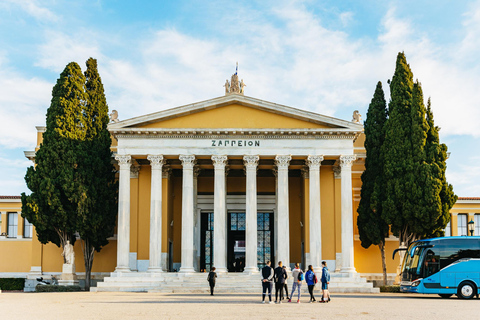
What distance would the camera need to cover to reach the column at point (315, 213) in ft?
105

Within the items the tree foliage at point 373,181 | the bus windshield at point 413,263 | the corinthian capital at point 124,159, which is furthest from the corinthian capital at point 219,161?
the bus windshield at point 413,263

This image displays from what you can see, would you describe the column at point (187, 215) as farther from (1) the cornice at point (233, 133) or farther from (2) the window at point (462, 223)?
(2) the window at point (462, 223)

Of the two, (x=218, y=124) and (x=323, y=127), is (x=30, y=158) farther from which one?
(x=323, y=127)

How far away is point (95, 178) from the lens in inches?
1312

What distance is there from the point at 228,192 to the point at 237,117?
21.8ft

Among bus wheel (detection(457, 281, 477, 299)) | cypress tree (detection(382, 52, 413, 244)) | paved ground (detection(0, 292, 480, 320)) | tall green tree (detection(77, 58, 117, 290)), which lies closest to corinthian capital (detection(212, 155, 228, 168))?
tall green tree (detection(77, 58, 117, 290))

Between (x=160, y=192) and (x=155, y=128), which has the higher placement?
(x=155, y=128)

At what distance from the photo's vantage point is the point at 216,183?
32.6m

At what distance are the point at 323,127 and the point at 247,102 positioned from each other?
465cm

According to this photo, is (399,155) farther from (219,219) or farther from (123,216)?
(123,216)

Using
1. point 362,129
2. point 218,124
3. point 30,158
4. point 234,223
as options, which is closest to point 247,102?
point 218,124

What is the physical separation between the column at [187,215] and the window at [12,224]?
52.5ft

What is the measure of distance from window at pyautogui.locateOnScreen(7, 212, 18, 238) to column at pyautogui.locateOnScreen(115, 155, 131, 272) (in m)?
13.2

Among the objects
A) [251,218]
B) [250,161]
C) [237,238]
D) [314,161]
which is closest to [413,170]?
[314,161]
